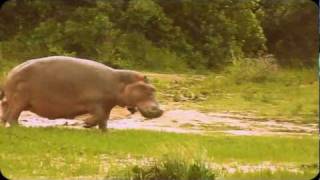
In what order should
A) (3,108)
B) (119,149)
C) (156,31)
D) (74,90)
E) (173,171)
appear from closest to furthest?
(173,171) → (119,149) → (74,90) → (3,108) → (156,31)

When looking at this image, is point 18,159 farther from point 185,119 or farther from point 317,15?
point 317,15

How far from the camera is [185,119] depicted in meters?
6.62

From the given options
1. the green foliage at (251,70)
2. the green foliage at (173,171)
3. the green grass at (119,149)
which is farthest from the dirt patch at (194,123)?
the green foliage at (173,171)

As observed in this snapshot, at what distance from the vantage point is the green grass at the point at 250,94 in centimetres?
637

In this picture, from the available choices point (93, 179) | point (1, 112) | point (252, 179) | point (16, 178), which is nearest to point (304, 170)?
point (252, 179)

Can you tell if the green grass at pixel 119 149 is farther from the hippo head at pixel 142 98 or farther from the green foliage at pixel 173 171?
the hippo head at pixel 142 98

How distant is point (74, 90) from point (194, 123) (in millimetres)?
1106

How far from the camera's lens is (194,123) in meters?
6.53

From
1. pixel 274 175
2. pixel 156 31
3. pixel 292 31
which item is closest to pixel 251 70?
pixel 292 31

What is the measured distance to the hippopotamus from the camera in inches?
256

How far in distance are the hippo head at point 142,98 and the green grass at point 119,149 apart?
47cm

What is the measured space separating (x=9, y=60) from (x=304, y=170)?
337 cm

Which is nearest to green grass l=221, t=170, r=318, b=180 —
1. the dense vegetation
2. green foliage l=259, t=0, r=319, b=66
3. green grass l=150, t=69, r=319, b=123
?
green grass l=150, t=69, r=319, b=123

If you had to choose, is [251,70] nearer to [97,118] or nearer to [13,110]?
[97,118]
